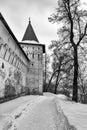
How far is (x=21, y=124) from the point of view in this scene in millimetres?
5676

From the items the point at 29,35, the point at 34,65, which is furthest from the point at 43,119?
the point at 29,35

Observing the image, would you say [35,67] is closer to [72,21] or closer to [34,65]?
[34,65]

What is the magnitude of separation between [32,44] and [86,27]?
1341 centimetres

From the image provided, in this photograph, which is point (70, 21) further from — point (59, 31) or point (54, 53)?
point (54, 53)

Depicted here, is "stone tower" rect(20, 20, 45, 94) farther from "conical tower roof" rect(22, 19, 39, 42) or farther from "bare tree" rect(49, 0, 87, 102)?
"bare tree" rect(49, 0, 87, 102)

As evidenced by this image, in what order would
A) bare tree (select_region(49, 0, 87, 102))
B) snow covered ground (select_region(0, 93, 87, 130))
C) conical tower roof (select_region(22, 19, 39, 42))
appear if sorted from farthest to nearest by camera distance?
conical tower roof (select_region(22, 19, 39, 42)) → bare tree (select_region(49, 0, 87, 102)) → snow covered ground (select_region(0, 93, 87, 130))

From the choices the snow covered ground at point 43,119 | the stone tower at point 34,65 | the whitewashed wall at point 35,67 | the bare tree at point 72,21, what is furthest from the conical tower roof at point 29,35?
the snow covered ground at point 43,119

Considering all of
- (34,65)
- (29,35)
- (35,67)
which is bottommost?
(35,67)

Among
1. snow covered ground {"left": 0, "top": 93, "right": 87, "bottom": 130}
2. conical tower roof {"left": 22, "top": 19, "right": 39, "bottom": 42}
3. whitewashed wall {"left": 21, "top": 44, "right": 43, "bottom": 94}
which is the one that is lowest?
snow covered ground {"left": 0, "top": 93, "right": 87, "bottom": 130}

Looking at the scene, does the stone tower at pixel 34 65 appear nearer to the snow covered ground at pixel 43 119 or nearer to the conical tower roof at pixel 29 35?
the conical tower roof at pixel 29 35

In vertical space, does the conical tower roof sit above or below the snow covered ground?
above

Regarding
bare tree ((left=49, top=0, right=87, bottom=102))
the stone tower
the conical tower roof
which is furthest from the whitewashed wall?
bare tree ((left=49, top=0, right=87, bottom=102))

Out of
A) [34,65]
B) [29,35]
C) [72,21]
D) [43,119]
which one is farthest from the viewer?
[29,35]

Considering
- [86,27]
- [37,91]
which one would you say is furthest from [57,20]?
[37,91]
